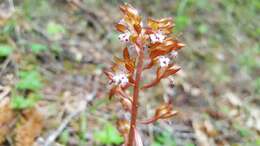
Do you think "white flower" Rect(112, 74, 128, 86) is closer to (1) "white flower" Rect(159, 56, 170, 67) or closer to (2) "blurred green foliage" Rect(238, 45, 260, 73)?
(1) "white flower" Rect(159, 56, 170, 67)

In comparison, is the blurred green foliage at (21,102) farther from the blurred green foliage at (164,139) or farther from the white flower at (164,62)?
the white flower at (164,62)

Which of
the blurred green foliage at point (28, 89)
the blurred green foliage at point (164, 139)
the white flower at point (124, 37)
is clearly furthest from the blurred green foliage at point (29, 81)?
the white flower at point (124, 37)

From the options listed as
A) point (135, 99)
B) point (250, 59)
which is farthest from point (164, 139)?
point (250, 59)

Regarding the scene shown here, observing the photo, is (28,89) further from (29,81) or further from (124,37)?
(124,37)

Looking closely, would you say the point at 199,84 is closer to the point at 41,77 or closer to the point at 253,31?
the point at 41,77

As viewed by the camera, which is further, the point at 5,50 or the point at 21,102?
the point at 5,50

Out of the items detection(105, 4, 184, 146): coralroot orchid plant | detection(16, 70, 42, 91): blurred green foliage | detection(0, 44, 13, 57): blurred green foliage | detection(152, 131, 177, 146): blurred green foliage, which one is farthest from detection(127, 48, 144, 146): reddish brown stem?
detection(0, 44, 13, 57): blurred green foliage

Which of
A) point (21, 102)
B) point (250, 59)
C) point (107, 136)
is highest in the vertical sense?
point (250, 59)
